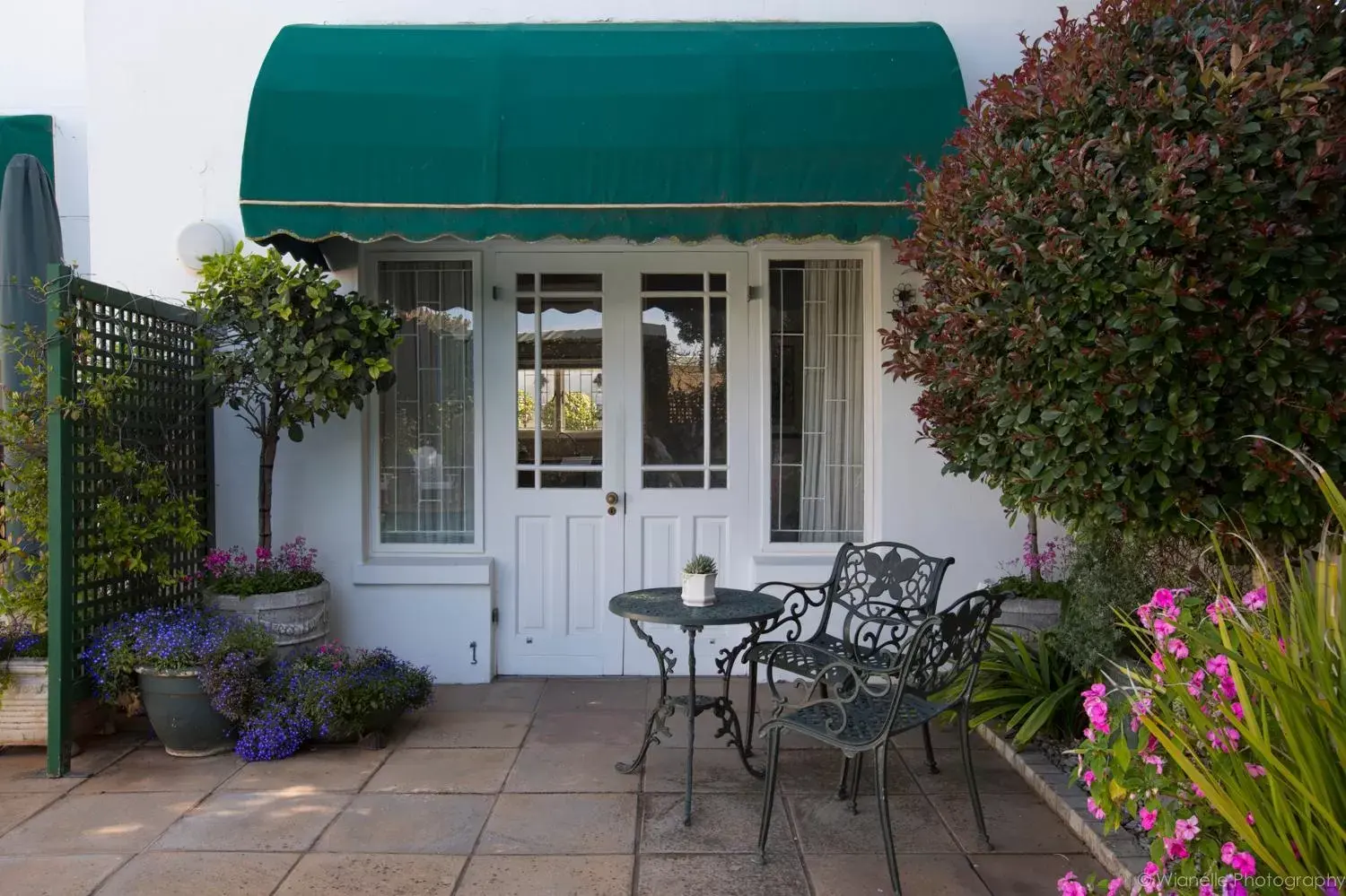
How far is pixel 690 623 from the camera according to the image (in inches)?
147

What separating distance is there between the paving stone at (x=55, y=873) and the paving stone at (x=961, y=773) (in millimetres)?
3339

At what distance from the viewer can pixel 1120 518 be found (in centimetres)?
315

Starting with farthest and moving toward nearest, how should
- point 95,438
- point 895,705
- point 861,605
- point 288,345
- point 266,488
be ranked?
point 266,488, point 288,345, point 861,605, point 95,438, point 895,705

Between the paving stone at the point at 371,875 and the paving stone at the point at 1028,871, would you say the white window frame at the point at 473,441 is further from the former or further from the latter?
the paving stone at the point at 1028,871

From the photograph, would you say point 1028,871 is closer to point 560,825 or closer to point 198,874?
point 560,825

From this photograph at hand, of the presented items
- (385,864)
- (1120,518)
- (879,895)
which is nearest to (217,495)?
(385,864)

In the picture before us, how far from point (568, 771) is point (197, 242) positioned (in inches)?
150

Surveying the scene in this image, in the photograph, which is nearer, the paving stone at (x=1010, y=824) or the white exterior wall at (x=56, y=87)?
the paving stone at (x=1010, y=824)

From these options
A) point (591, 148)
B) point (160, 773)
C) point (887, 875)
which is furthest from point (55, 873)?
point (591, 148)

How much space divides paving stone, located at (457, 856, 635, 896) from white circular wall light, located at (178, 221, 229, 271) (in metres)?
3.95

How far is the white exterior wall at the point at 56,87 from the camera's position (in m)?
7.00

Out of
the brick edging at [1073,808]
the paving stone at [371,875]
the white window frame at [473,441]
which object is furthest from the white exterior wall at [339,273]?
the paving stone at [371,875]

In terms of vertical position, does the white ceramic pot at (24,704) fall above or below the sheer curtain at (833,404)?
below

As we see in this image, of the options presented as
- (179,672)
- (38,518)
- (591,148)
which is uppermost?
(591,148)
